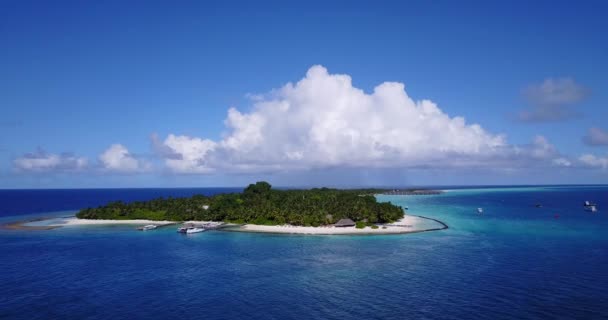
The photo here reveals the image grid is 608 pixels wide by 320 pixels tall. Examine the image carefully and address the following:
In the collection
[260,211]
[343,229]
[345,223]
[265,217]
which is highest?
[260,211]

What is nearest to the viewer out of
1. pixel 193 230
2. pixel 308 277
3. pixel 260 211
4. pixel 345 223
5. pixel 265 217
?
pixel 308 277

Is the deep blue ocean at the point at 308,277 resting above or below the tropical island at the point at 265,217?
below

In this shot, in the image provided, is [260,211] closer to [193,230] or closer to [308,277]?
[193,230]

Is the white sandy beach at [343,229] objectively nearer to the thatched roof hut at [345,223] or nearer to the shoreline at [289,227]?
the shoreline at [289,227]

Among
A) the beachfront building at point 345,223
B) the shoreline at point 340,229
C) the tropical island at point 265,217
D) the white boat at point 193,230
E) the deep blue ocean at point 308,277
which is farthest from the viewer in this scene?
the beachfront building at point 345,223

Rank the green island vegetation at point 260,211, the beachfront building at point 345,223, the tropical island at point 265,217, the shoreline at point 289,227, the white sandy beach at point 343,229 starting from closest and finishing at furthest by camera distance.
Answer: the white sandy beach at point 343,229 < the shoreline at point 289,227 < the tropical island at point 265,217 < the beachfront building at point 345,223 < the green island vegetation at point 260,211

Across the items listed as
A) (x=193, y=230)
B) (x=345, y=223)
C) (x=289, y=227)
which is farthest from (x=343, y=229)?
(x=193, y=230)

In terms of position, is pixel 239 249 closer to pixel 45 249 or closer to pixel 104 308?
pixel 104 308

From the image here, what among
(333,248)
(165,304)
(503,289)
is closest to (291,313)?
(165,304)

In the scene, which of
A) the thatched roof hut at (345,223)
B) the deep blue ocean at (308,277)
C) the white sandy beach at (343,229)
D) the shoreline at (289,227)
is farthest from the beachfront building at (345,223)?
the deep blue ocean at (308,277)

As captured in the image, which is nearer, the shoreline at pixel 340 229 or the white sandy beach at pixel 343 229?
the shoreline at pixel 340 229
